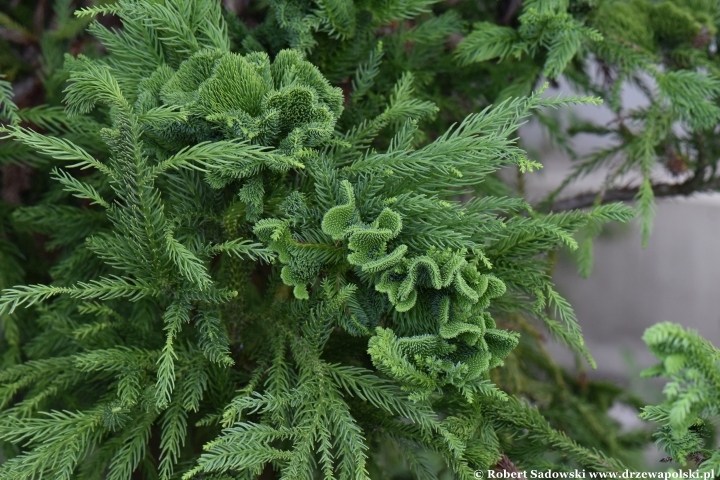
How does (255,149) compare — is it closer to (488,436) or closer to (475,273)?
(475,273)

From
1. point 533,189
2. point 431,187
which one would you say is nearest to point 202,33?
point 431,187

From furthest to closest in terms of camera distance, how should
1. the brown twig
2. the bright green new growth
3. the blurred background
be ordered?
the blurred background → the brown twig → the bright green new growth

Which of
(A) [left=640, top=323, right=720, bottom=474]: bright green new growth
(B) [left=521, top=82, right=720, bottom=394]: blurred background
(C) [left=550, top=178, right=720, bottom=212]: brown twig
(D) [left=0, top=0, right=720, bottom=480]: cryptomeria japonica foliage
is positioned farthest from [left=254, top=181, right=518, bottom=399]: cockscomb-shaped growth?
(B) [left=521, top=82, right=720, bottom=394]: blurred background

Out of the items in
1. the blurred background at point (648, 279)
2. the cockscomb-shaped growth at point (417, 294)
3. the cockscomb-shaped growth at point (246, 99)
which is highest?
the cockscomb-shaped growth at point (246, 99)

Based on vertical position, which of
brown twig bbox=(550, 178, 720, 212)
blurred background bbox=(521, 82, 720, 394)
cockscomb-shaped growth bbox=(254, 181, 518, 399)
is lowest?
blurred background bbox=(521, 82, 720, 394)

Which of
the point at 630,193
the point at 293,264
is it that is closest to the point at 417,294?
the point at 293,264

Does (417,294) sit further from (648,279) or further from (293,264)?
(648,279)

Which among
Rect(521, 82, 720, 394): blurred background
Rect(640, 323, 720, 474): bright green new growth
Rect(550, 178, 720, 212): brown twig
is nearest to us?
Rect(640, 323, 720, 474): bright green new growth

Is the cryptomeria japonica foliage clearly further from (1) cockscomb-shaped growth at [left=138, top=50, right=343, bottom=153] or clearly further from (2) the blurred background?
(2) the blurred background

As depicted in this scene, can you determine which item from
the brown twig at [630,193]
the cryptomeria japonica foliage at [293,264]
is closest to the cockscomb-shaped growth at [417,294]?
the cryptomeria japonica foliage at [293,264]

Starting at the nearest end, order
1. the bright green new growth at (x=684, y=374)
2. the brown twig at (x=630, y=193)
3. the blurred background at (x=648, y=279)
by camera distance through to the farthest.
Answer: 1. the bright green new growth at (x=684, y=374)
2. the brown twig at (x=630, y=193)
3. the blurred background at (x=648, y=279)

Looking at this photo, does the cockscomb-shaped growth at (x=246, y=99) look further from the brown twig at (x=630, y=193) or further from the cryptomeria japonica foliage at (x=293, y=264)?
the brown twig at (x=630, y=193)
